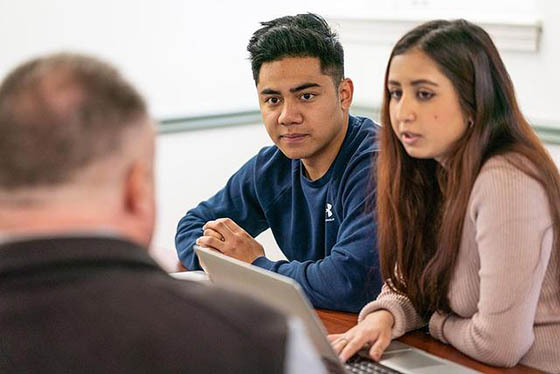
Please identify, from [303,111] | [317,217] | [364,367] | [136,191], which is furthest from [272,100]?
[136,191]

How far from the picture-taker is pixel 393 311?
6.02ft

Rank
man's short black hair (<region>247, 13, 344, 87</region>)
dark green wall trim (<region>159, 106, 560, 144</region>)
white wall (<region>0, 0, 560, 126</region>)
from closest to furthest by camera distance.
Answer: man's short black hair (<region>247, 13, 344, 87</region>) → white wall (<region>0, 0, 560, 126</region>) → dark green wall trim (<region>159, 106, 560, 144</region>)

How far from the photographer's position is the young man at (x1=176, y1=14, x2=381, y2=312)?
2.26m

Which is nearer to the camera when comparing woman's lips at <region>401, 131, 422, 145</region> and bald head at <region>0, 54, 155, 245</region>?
bald head at <region>0, 54, 155, 245</region>

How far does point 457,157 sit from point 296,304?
0.45 meters

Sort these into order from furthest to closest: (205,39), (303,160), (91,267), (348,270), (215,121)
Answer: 1. (215,121)
2. (205,39)
3. (303,160)
4. (348,270)
5. (91,267)

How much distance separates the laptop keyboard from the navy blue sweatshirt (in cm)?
32

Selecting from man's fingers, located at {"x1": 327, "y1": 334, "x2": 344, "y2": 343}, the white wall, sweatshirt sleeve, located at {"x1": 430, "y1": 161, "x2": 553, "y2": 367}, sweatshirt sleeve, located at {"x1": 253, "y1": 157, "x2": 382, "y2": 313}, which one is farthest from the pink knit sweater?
the white wall

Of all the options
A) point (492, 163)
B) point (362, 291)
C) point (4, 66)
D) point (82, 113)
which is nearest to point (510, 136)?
point (492, 163)

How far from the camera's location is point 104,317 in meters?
0.93

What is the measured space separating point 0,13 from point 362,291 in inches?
80.7

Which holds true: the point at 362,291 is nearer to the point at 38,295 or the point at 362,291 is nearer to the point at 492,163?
the point at 492,163

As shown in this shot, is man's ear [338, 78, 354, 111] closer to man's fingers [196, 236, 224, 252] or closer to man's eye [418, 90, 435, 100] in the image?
man's fingers [196, 236, 224, 252]

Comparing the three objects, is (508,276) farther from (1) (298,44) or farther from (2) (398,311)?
(1) (298,44)
